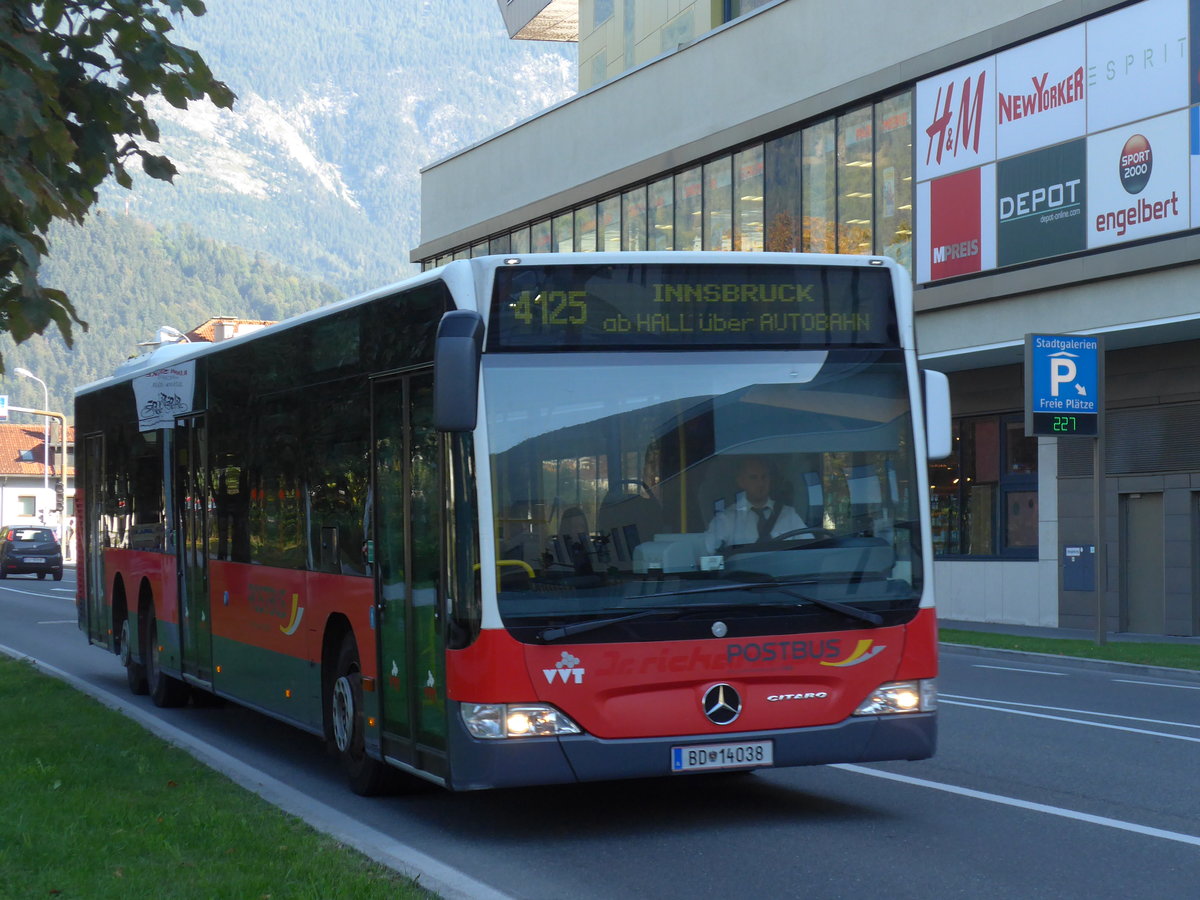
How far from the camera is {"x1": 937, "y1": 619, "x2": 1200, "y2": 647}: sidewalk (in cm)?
2684

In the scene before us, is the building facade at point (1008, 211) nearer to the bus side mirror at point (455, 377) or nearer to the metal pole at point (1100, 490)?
the metal pole at point (1100, 490)

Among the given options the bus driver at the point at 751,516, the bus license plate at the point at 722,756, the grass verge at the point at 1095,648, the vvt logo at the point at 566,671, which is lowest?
the grass verge at the point at 1095,648

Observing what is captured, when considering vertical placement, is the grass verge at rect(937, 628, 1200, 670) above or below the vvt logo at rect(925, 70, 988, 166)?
below

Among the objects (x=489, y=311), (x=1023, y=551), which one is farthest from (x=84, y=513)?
(x=1023, y=551)

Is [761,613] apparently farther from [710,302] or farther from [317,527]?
[317,527]

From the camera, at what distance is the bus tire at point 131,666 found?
15836 mm

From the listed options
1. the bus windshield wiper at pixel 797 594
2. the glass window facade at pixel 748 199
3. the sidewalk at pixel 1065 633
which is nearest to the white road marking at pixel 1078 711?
the bus windshield wiper at pixel 797 594

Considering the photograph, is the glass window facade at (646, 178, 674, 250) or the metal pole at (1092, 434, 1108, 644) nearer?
the metal pole at (1092, 434, 1108, 644)

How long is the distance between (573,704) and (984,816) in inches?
90.4

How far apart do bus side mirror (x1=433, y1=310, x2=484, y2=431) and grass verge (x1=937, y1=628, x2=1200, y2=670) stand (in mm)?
13203

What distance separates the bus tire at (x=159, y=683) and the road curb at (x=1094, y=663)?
37.0 feet

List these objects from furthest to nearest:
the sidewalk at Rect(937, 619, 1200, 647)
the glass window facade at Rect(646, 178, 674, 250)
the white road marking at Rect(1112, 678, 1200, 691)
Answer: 1. the glass window facade at Rect(646, 178, 674, 250)
2. the sidewalk at Rect(937, 619, 1200, 647)
3. the white road marking at Rect(1112, 678, 1200, 691)

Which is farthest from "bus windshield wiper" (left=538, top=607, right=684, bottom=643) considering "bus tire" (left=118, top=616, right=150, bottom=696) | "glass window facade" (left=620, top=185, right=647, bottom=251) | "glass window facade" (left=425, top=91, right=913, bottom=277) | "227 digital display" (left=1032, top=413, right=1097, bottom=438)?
"glass window facade" (left=620, top=185, right=647, bottom=251)

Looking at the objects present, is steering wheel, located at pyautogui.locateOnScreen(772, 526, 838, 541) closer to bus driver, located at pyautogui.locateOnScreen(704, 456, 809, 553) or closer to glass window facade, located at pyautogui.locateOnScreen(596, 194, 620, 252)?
bus driver, located at pyautogui.locateOnScreen(704, 456, 809, 553)
